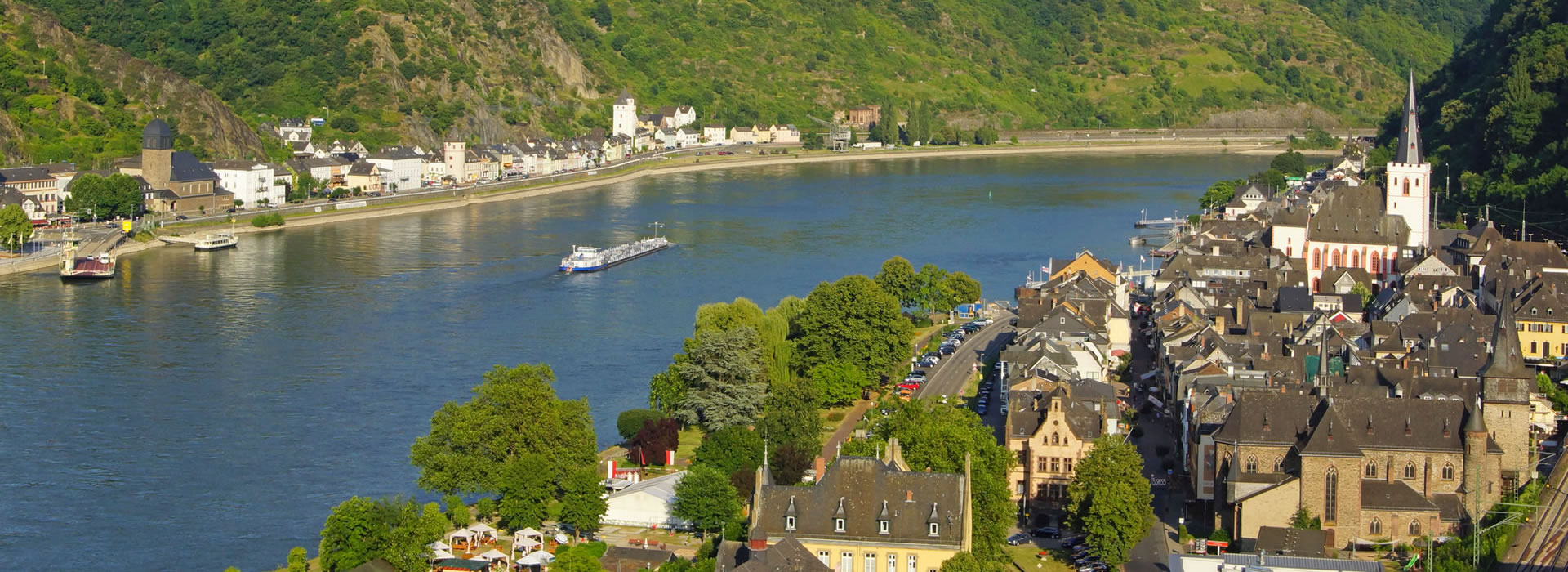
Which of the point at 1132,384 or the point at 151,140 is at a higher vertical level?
the point at 151,140

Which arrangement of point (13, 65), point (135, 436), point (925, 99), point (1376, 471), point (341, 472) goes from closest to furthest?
point (1376, 471) → point (341, 472) → point (135, 436) → point (13, 65) → point (925, 99)

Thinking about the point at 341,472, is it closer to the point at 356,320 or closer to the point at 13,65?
the point at 356,320

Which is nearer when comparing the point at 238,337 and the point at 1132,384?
the point at 1132,384

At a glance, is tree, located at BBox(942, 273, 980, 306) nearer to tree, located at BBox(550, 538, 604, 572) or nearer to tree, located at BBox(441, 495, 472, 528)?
tree, located at BBox(441, 495, 472, 528)

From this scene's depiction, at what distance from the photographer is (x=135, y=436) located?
29.6 metres

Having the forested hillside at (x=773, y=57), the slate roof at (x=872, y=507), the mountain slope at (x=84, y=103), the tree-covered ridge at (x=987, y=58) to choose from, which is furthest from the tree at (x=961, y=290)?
the tree-covered ridge at (x=987, y=58)

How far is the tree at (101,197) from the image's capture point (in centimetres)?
5619

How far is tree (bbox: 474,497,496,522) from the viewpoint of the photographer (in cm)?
2408

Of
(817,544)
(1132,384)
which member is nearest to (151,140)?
(1132,384)

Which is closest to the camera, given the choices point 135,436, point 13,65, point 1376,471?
point 1376,471

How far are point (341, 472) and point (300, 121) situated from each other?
170ft

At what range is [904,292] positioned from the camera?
41375mm

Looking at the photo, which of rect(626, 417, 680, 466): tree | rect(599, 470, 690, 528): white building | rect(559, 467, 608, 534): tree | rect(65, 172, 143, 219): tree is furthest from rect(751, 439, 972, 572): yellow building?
rect(65, 172, 143, 219): tree

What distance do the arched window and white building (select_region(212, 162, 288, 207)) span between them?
48.2 metres
